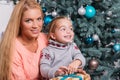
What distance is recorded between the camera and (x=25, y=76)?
2129 millimetres

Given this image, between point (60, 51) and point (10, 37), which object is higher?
point (10, 37)

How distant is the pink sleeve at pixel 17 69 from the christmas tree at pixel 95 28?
0.62 meters

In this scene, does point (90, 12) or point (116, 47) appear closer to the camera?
point (90, 12)

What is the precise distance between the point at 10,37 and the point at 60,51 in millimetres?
364

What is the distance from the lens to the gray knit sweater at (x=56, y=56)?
81.7 inches

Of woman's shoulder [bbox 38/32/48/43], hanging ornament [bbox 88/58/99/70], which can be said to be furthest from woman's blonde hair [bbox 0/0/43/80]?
hanging ornament [bbox 88/58/99/70]

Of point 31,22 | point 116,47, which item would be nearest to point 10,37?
point 31,22

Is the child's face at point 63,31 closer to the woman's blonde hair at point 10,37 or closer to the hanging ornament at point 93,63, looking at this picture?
the woman's blonde hair at point 10,37

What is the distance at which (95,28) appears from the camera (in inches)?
105

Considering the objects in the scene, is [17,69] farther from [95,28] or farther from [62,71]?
[95,28]

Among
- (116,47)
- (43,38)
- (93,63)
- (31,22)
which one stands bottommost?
(93,63)

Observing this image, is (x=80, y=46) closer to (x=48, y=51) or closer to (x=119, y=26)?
(x=119, y=26)

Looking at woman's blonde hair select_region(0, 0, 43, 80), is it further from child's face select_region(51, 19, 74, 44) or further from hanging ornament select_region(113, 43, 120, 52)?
hanging ornament select_region(113, 43, 120, 52)

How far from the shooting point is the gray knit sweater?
2.08m
